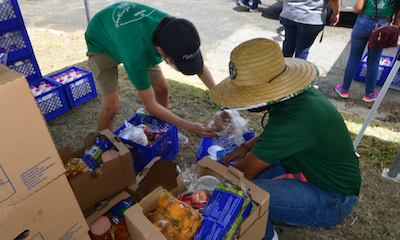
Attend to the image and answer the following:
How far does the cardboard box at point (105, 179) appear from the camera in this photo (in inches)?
69.7

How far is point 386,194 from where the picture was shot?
99.3 inches

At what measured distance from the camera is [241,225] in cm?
124

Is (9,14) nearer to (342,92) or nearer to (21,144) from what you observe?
(21,144)

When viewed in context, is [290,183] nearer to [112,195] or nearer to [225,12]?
[112,195]

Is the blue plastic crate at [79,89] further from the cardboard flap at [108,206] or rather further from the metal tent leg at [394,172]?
Result: the metal tent leg at [394,172]

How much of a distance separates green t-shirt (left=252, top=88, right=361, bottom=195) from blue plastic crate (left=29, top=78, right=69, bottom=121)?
290 cm

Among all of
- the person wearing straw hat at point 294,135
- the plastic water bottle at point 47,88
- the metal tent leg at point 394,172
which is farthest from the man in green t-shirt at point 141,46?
the metal tent leg at point 394,172

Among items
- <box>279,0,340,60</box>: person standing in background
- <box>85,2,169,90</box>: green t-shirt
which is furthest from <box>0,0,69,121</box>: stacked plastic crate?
<box>279,0,340,60</box>: person standing in background

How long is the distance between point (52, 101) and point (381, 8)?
4.40 metres

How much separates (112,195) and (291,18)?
3.06m

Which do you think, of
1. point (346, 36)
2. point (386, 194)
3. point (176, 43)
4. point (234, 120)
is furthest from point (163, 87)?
point (346, 36)

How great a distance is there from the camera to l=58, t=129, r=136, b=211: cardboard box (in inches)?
69.7

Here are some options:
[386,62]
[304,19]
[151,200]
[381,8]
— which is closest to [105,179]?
[151,200]

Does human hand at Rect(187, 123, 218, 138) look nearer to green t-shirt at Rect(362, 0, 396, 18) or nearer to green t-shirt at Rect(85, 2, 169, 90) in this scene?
green t-shirt at Rect(85, 2, 169, 90)
